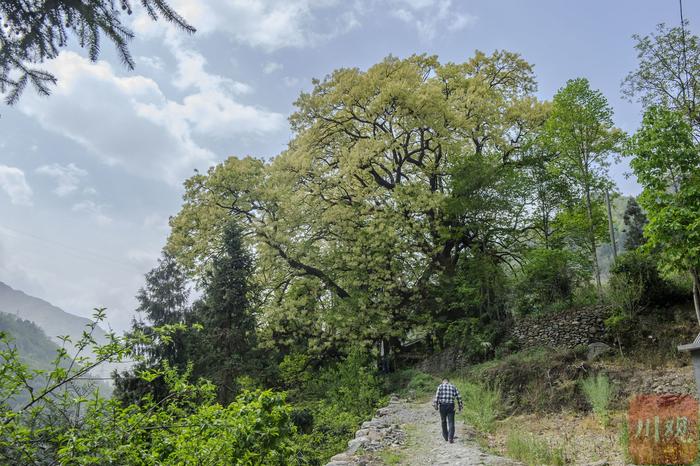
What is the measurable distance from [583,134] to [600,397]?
1018 centimetres

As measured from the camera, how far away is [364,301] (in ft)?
59.7

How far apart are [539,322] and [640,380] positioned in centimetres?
541

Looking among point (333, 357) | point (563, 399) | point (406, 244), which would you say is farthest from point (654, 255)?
point (333, 357)

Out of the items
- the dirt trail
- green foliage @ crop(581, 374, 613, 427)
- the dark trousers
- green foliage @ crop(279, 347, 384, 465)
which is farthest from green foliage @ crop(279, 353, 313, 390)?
green foliage @ crop(581, 374, 613, 427)

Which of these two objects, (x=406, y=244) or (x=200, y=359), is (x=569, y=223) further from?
(x=200, y=359)

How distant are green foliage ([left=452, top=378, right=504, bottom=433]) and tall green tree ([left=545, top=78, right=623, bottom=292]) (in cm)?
624

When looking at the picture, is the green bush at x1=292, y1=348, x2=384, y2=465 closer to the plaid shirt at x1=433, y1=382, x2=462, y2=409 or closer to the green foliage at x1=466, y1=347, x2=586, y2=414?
the plaid shirt at x1=433, y1=382, x2=462, y2=409

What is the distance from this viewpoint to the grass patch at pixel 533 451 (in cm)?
728

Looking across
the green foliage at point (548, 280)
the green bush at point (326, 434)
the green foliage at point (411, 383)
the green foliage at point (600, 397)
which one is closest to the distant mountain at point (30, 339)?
the green foliage at point (411, 383)

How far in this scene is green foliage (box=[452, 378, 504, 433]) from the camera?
1038 cm

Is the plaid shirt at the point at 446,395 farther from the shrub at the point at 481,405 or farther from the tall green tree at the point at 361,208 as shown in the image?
the tall green tree at the point at 361,208

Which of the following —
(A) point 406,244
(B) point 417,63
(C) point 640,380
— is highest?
(B) point 417,63

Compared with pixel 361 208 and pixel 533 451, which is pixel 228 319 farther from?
pixel 533 451

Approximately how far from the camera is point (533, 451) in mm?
7617
